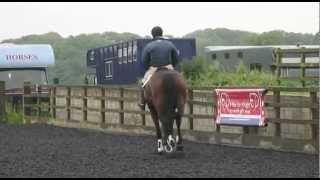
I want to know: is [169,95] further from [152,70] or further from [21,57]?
[21,57]

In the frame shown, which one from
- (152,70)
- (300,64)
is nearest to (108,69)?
(300,64)

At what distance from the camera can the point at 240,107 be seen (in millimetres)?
12023

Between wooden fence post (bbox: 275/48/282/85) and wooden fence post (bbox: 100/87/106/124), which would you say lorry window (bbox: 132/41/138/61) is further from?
Answer: wooden fence post (bbox: 275/48/282/85)

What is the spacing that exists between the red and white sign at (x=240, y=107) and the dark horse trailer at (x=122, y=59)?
11.3m

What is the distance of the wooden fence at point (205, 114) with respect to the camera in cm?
1076

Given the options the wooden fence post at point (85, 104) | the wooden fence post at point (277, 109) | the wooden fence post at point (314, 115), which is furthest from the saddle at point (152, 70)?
the wooden fence post at point (85, 104)

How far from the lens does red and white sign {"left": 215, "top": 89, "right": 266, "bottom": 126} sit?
11.5 metres

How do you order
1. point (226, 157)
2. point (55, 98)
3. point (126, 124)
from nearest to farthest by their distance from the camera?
point (226, 157) < point (126, 124) < point (55, 98)

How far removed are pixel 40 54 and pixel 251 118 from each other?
18.9m

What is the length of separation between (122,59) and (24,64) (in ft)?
14.0

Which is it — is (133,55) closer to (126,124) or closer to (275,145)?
(126,124)

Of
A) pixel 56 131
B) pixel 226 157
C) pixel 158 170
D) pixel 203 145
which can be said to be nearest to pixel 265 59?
pixel 56 131

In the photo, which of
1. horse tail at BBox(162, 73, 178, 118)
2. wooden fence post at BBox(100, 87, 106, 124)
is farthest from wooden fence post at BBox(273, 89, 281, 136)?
wooden fence post at BBox(100, 87, 106, 124)

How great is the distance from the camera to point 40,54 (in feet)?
96.1
